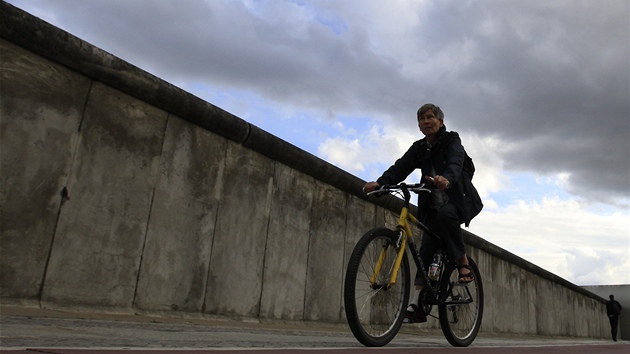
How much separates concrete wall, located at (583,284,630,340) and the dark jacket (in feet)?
102

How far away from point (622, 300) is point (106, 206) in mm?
33995

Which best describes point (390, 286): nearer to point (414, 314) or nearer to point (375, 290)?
point (375, 290)

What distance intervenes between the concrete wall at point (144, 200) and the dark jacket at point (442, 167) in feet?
5.42

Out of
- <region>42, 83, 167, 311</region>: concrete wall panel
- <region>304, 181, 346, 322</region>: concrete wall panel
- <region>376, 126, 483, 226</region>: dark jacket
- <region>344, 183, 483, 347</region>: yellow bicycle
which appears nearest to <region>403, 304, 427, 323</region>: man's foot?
<region>344, 183, 483, 347</region>: yellow bicycle

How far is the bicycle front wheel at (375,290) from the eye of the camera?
10.7 feet

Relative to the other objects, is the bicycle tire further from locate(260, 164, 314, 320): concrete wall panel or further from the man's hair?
locate(260, 164, 314, 320): concrete wall panel

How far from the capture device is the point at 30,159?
3.48 m

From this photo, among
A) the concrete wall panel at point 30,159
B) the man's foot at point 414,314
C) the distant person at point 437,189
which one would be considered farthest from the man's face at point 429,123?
the concrete wall panel at point 30,159

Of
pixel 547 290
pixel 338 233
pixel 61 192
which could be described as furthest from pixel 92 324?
pixel 547 290

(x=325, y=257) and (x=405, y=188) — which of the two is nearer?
(x=405, y=188)

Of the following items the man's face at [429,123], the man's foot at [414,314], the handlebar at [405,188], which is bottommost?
the man's foot at [414,314]

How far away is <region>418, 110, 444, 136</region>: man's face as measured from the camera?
4.21m

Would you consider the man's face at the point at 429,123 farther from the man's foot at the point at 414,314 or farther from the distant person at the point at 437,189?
the man's foot at the point at 414,314

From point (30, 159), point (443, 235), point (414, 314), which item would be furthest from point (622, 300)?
point (30, 159)
